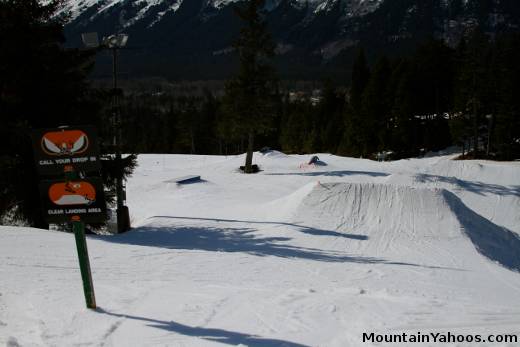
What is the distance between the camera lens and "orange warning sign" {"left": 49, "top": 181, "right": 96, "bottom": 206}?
564 cm

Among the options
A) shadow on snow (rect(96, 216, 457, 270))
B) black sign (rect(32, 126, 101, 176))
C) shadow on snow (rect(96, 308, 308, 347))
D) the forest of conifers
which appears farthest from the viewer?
the forest of conifers

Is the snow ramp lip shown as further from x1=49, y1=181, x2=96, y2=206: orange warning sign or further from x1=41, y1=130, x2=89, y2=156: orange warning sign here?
x1=41, y1=130, x2=89, y2=156: orange warning sign

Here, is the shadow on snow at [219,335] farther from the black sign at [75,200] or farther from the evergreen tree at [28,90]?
the evergreen tree at [28,90]

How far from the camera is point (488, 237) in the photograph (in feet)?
49.5

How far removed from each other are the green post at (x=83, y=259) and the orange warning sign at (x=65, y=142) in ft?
3.16

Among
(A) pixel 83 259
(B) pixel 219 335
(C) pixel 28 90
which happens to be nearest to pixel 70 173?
(A) pixel 83 259

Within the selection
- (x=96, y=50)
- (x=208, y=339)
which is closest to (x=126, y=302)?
(x=208, y=339)

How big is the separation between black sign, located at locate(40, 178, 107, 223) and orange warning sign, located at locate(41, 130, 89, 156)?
40 centimetres

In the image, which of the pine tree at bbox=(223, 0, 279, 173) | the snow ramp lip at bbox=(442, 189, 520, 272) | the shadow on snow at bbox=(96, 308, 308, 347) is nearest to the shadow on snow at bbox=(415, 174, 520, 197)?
the snow ramp lip at bbox=(442, 189, 520, 272)

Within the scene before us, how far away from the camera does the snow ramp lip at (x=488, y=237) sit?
13445 millimetres

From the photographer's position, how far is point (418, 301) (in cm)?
→ 707

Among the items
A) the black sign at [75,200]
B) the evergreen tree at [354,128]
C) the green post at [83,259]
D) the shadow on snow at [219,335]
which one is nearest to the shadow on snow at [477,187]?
the shadow on snow at [219,335]

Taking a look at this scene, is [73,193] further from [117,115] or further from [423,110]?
[423,110]

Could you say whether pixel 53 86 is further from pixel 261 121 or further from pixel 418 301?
pixel 261 121
